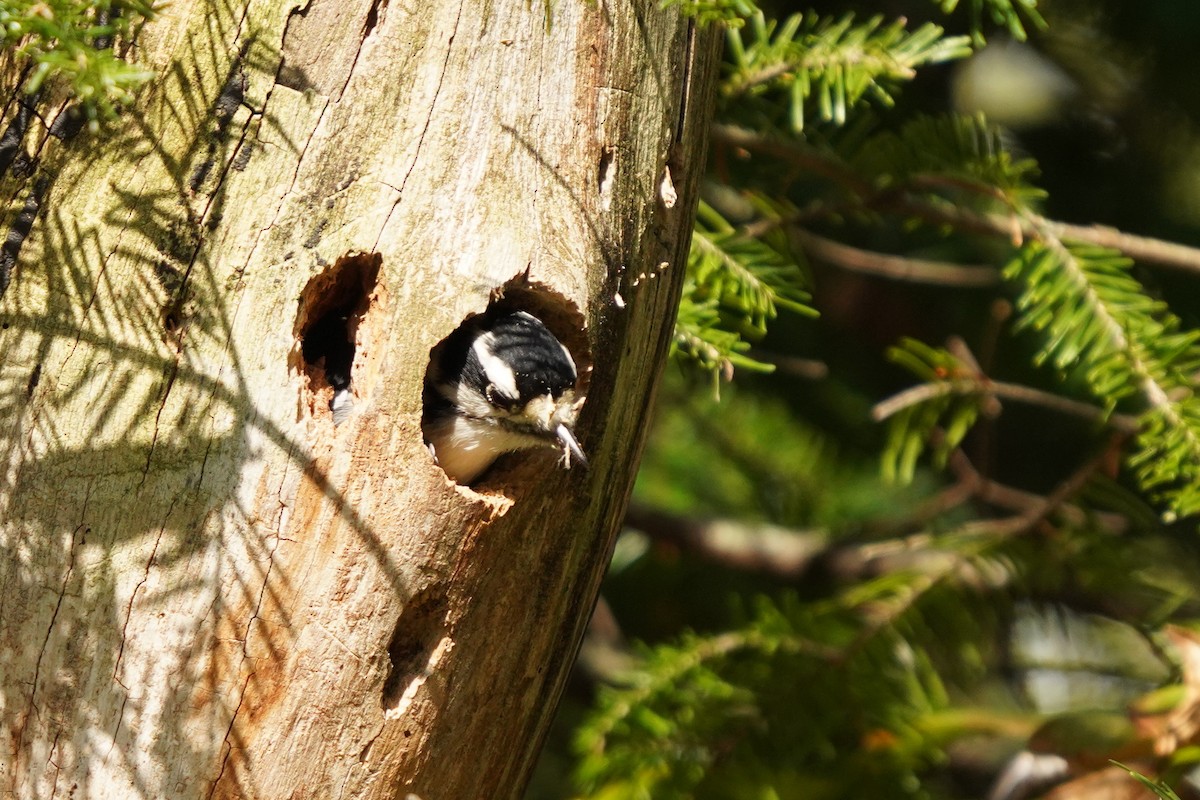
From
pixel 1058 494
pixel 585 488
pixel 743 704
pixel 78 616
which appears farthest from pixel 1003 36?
pixel 78 616

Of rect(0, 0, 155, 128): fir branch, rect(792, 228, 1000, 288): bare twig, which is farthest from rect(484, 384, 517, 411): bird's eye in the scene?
rect(792, 228, 1000, 288): bare twig

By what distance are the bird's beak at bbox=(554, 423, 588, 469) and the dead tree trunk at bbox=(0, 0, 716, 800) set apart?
0.10ft

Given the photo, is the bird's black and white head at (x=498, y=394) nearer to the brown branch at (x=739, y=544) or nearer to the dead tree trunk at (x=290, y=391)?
the dead tree trunk at (x=290, y=391)

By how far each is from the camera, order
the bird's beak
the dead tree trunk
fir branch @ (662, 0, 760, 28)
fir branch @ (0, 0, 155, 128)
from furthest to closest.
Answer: the bird's beak
the dead tree trunk
fir branch @ (662, 0, 760, 28)
fir branch @ (0, 0, 155, 128)

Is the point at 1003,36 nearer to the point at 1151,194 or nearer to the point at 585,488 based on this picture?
the point at 1151,194

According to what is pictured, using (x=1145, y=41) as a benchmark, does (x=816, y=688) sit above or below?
below

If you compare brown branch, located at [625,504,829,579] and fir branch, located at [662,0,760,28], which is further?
brown branch, located at [625,504,829,579]

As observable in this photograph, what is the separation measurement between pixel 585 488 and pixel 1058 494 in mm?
1309

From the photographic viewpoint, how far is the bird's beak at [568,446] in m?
1.64

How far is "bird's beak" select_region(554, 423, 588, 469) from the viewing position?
5.39 feet

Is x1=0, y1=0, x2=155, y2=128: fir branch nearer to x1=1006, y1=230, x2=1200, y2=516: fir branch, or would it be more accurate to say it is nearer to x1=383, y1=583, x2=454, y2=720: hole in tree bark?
x1=383, y1=583, x2=454, y2=720: hole in tree bark

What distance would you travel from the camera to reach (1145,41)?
292 cm

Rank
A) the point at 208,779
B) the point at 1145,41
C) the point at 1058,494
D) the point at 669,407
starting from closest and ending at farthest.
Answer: the point at 208,779 → the point at 1058,494 → the point at 1145,41 → the point at 669,407

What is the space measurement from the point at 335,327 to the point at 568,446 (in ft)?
1.18
